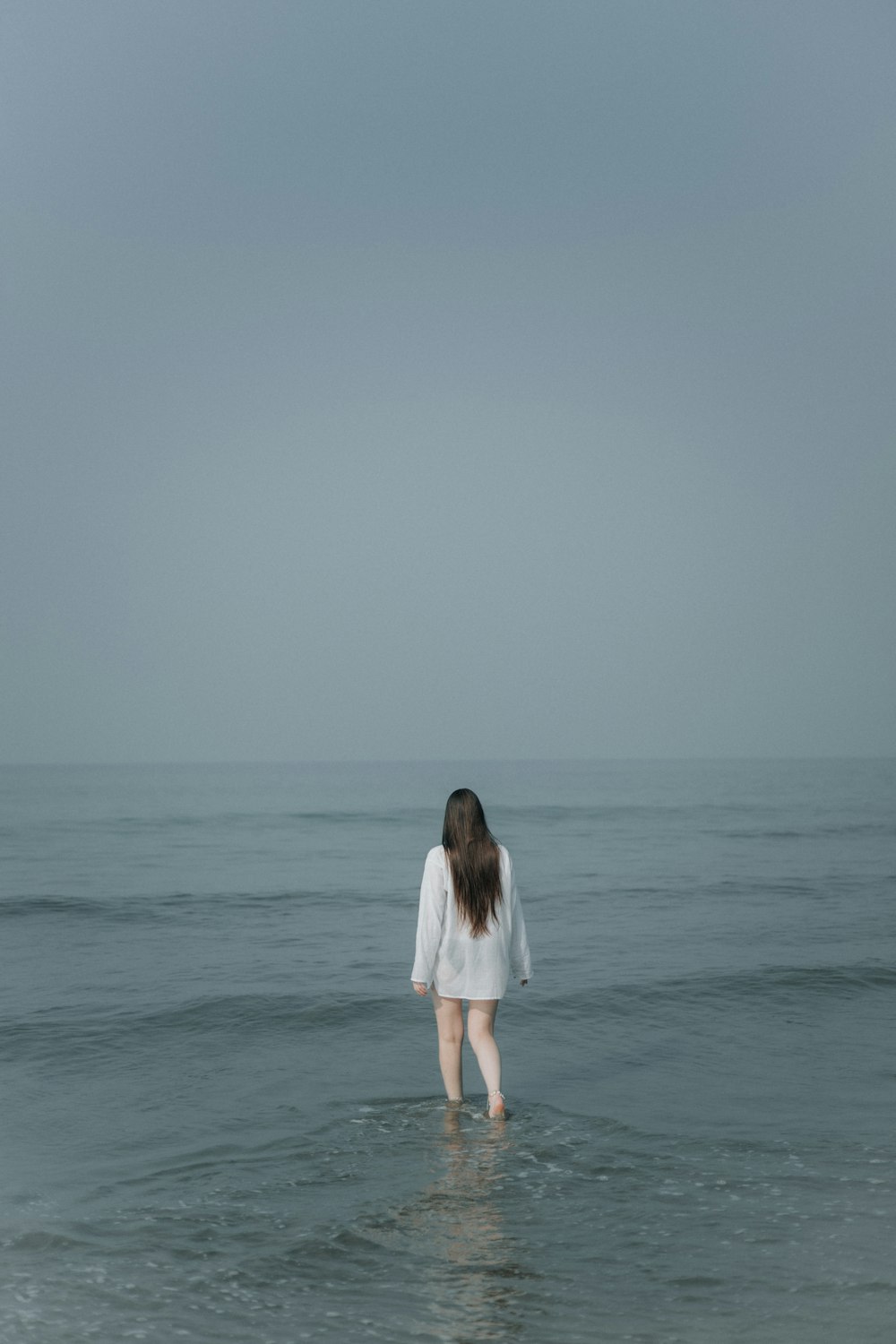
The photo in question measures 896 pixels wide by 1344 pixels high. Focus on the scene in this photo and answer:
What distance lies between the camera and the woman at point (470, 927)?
6262mm

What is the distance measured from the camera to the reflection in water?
4.09 m

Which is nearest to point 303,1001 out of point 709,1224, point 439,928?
point 439,928

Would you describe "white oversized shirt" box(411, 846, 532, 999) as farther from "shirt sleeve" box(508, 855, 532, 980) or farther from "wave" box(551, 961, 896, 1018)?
"wave" box(551, 961, 896, 1018)

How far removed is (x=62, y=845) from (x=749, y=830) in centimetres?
2055

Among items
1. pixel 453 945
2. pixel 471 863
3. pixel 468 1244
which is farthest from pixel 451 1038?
pixel 468 1244

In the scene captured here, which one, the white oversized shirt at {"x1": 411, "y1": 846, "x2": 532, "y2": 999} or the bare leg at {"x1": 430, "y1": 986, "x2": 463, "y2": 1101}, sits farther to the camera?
the bare leg at {"x1": 430, "y1": 986, "x2": 463, "y2": 1101}

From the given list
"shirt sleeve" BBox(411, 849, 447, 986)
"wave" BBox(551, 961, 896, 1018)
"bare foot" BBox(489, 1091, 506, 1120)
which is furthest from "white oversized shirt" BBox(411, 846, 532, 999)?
"wave" BBox(551, 961, 896, 1018)

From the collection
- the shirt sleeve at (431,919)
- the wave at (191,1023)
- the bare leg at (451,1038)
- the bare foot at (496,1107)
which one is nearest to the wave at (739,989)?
the wave at (191,1023)

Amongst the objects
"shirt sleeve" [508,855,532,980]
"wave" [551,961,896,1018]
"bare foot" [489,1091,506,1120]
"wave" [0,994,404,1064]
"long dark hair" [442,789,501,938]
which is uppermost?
"long dark hair" [442,789,501,938]

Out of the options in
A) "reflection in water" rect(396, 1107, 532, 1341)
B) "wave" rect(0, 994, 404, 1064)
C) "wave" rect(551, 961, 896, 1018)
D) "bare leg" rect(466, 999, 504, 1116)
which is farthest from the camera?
"wave" rect(551, 961, 896, 1018)

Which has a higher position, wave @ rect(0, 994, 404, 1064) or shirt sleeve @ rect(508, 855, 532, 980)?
shirt sleeve @ rect(508, 855, 532, 980)

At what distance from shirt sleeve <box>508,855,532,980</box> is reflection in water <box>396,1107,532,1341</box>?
92cm

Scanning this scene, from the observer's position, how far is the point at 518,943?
6531mm

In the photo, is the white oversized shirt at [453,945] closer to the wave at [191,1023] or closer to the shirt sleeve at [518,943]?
the shirt sleeve at [518,943]
